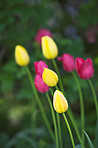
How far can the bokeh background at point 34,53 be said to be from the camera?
3.95ft

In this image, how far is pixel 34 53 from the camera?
55.0 inches

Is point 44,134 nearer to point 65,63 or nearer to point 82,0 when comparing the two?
point 65,63

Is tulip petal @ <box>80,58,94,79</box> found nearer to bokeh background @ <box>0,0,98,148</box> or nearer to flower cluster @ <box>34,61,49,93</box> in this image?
flower cluster @ <box>34,61,49,93</box>

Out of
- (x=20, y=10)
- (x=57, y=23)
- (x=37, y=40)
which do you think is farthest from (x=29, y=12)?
(x=57, y=23)

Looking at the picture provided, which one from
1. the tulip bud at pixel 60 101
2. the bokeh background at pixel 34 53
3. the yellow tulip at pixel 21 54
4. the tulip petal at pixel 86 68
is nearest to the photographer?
the tulip bud at pixel 60 101

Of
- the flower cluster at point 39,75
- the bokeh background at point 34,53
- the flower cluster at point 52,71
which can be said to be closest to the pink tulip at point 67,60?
the flower cluster at point 52,71

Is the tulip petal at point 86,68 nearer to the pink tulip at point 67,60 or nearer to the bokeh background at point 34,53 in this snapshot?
the pink tulip at point 67,60

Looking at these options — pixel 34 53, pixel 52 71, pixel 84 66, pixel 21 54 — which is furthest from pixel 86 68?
pixel 34 53

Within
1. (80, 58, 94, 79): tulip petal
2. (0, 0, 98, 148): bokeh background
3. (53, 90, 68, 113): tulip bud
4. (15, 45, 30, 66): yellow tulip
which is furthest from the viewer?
Result: (0, 0, 98, 148): bokeh background

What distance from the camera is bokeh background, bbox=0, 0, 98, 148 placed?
1.20m

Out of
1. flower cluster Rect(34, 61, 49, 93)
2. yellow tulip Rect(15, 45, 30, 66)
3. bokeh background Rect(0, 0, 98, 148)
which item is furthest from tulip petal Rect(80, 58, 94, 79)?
bokeh background Rect(0, 0, 98, 148)

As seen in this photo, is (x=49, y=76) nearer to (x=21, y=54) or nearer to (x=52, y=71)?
(x=52, y=71)

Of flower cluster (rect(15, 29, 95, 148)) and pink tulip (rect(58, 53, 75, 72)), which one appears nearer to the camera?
flower cluster (rect(15, 29, 95, 148))

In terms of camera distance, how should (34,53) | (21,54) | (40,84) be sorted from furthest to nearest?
(34,53), (21,54), (40,84)
